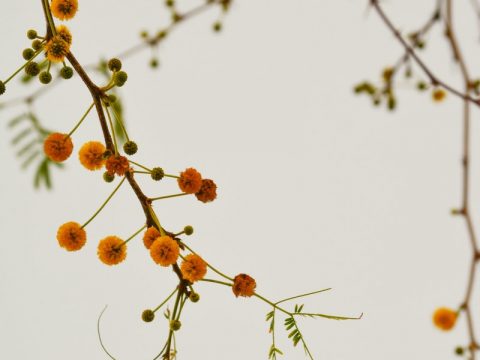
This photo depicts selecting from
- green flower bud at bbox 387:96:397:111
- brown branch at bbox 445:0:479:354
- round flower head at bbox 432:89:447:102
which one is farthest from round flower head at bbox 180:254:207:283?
round flower head at bbox 432:89:447:102

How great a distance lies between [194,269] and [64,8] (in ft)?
2.84

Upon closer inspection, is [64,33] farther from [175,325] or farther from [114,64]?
[175,325]

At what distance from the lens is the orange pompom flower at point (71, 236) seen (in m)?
1.20

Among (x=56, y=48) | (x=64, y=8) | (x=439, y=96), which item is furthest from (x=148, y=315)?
(x=439, y=96)

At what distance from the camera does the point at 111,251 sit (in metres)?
1.19

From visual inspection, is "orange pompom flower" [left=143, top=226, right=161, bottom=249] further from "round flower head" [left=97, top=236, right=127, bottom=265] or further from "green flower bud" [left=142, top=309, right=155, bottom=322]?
"green flower bud" [left=142, top=309, right=155, bottom=322]

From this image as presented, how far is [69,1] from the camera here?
1.28 meters

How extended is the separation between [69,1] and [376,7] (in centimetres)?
107

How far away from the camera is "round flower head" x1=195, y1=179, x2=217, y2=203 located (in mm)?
1193

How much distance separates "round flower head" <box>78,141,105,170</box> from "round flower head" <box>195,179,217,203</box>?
290mm

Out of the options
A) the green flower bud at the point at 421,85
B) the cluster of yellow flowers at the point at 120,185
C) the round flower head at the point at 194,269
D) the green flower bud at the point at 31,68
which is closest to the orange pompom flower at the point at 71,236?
the cluster of yellow flowers at the point at 120,185

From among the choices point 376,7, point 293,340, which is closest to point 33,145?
point 293,340

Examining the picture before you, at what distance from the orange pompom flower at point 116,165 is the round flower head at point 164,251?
0.65ft

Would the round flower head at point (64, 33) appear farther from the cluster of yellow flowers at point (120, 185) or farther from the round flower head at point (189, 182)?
the round flower head at point (189, 182)
